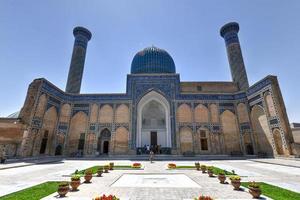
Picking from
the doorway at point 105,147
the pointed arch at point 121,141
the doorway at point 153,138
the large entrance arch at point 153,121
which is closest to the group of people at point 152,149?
the large entrance arch at point 153,121

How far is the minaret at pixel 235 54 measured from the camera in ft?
85.7

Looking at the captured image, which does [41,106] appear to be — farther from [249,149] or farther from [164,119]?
[249,149]

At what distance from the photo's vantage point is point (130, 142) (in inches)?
847

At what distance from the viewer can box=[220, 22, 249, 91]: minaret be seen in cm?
2612

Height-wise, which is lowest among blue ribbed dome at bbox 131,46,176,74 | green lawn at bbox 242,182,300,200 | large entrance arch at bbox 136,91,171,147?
green lawn at bbox 242,182,300,200

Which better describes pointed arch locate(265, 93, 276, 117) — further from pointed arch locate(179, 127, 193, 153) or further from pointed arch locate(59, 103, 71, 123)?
pointed arch locate(59, 103, 71, 123)

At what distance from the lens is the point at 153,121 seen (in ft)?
82.1

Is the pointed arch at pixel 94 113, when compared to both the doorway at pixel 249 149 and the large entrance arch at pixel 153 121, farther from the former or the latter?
the doorway at pixel 249 149

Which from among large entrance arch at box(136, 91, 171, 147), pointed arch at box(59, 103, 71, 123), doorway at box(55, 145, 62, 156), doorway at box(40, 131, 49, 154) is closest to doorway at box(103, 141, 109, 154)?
large entrance arch at box(136, 91, 171, 147)

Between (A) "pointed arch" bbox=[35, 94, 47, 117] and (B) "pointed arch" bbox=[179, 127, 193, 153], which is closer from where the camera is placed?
(A) "pointed arch" bbox=[35, 94, 47, 117]

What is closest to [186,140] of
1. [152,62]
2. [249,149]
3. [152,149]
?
[152,149]

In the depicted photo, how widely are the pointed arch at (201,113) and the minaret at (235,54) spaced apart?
24.4ft

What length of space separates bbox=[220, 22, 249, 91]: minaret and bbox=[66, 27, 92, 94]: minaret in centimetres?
2402

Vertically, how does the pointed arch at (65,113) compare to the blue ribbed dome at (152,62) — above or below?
below
